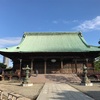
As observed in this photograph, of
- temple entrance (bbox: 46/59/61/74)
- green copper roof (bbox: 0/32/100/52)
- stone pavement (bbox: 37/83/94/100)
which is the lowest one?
stone pavement (bbox: 37/83/94/100)

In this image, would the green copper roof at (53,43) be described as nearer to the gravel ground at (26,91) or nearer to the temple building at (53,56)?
the temple building at (53,56)

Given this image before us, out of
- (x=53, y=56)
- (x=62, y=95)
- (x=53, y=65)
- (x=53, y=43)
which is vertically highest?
(x=53, y=43)

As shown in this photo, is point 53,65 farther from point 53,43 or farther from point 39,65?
point 53,43

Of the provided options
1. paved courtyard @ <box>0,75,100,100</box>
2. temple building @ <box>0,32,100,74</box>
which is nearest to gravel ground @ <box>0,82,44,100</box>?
paved courtyard @ <box>0,75,100,100</box>

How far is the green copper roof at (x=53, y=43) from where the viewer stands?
35.4 m

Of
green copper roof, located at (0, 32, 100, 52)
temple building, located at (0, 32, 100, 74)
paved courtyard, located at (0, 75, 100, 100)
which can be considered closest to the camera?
paved courtyard, located at (0, 75, 100, 100)

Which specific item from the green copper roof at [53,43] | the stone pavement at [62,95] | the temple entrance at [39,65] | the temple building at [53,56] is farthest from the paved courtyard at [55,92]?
the temple entrance at [39,65]

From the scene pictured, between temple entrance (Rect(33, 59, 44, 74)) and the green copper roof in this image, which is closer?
the green copper roof

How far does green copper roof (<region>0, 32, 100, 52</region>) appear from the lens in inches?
1393

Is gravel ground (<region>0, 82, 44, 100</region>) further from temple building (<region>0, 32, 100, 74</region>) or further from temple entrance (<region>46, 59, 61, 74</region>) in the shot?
temple entrance (<region>46, 59, 61, 74</region>)

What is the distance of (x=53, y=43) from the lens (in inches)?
1583

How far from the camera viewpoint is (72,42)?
40.7 m

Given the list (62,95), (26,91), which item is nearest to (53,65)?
(26,91)

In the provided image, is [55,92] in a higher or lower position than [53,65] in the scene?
lower
